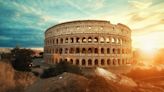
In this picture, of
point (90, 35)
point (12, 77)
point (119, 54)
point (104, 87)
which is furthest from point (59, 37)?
point (104, 87)

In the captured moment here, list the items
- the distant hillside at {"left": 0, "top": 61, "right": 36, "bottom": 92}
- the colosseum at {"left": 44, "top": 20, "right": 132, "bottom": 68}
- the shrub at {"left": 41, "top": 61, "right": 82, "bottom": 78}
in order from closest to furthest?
the distant hillside at {"left": 0, "top": 61, "right": 36, "bottom": 92} → the shrub at {"left": 41, "top": 61, "right": 82, "bottom": 78} → the colosseum at {"left": 44, "top": 20, "right": 132, "bottom": 68}

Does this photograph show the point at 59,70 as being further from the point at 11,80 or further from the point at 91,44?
the point at 91,44

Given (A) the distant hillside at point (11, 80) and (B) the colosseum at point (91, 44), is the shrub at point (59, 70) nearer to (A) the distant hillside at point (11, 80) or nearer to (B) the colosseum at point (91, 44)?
(A) the distant hillside at point (11, 80)

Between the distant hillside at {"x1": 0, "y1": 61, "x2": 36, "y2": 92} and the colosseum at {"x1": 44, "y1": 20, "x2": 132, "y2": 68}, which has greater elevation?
the colosseum at {"x1": 44, "y1": 20, "x2": 132, "y2": 68}

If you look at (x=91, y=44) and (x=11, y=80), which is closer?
(x=11, y=80)

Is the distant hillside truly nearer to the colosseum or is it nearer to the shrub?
the shrub

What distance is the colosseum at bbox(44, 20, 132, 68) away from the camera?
37188 millimetres

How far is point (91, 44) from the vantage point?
122 ft

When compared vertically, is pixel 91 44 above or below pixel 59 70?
above

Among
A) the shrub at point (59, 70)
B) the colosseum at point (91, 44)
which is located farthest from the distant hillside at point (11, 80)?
the colosseum at point (91, 44)

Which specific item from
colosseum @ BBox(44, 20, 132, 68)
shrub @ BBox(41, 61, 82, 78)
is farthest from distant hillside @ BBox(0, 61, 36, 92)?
colosseum @ BBox(44, 20, 132, 68)

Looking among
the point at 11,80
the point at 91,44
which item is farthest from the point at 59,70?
the point at 91,44

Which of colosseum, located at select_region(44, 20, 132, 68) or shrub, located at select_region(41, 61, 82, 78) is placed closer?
shrub, located at select_region(41, 61, 82, 78)

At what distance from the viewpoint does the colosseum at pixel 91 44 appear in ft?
122
